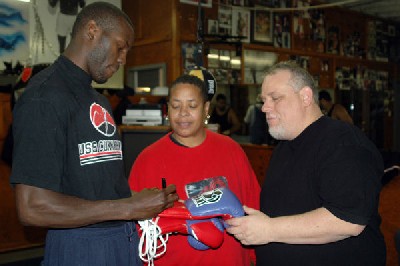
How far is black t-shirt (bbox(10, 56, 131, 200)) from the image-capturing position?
1251 mm

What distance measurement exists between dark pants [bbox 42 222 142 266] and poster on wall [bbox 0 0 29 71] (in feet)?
14.4

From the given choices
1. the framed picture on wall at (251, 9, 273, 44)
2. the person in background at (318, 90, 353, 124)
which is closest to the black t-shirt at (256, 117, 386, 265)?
the person in background at (318, 90, 353, 124)

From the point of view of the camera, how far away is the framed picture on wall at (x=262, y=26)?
728 centimetres

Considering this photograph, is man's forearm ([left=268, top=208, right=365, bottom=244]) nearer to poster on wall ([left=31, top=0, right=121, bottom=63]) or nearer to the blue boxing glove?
the blue boxing glove

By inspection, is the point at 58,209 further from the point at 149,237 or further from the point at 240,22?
the point at 240,22

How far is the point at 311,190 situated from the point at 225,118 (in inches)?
194

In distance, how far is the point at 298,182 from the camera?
1653 millimetres

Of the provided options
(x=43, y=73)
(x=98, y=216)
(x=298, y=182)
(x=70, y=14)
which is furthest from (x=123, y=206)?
(x=70, y=14)

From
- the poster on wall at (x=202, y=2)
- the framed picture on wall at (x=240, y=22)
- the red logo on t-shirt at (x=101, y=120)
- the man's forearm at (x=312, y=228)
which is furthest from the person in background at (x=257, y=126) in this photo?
the red logo on t-shirt at (x=101, y=120)

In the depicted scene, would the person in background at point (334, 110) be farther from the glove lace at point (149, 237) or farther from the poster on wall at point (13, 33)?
the glove lace at point (149, 237)

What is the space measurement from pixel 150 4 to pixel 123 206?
5.61 m

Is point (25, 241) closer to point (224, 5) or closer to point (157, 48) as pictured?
point (157, 48)

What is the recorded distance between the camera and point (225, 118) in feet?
21.4

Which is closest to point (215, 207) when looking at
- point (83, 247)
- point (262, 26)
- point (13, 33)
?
point (83, 247)
